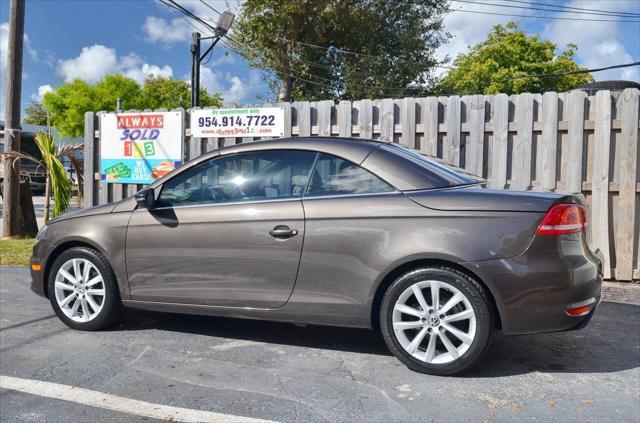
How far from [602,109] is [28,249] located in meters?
8.24

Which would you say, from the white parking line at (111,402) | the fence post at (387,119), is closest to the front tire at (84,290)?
the white parking line at (111,402)

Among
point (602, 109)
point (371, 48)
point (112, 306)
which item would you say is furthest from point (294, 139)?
point (371, 48)

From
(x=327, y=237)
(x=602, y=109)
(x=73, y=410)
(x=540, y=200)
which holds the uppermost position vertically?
(x=602, y=109)

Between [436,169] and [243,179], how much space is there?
1.38m

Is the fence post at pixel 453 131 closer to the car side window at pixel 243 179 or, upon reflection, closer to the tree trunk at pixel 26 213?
the car side window at pixel 243 179

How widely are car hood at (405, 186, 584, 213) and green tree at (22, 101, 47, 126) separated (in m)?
84.2

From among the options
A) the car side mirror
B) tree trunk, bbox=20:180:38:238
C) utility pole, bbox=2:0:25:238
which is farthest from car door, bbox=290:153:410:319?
tree trunk, bbox=20:180:38:238

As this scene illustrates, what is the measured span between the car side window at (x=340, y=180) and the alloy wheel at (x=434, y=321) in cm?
72

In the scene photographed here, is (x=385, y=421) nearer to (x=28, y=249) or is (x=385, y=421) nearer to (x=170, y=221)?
(x=170, y=221)

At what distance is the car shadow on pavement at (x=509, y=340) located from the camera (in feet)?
12.7

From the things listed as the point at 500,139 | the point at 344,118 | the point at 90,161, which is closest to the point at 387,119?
the point at 344,118

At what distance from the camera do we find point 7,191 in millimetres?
10227

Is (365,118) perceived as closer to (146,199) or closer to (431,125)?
(431,125)

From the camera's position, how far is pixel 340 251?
3775mm
